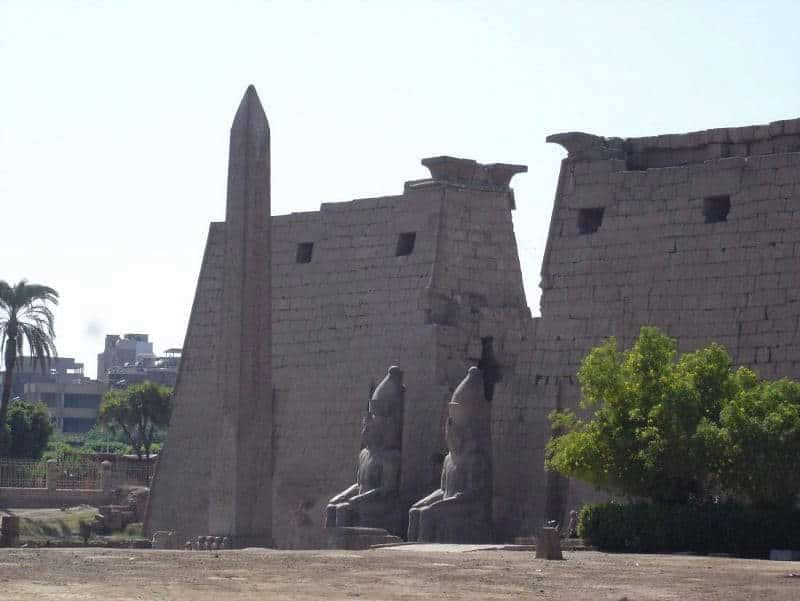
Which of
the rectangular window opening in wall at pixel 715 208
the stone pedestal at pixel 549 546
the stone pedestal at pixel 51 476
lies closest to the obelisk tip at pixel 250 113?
the rectangular window opening in wall at pixel 715 208

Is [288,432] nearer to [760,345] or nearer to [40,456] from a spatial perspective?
[760,345]

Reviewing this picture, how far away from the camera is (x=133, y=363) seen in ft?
321

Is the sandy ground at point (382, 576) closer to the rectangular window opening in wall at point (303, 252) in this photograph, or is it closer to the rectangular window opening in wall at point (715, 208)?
the rectangular window opening in wall at point (715, 208)

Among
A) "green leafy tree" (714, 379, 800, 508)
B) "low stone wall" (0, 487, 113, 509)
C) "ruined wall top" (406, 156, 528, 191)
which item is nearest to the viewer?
"green leafy tree" (714, 379, 800, 508)

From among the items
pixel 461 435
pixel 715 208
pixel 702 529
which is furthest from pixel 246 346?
pixel 702 529

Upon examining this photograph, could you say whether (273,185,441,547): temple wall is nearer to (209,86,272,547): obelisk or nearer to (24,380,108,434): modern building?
(209,86,272,547): obelisk

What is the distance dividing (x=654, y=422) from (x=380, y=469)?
5.41 metres

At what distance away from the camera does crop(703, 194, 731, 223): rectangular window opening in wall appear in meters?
24.8

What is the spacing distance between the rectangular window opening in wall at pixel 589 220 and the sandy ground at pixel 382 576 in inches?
241

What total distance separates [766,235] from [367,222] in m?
7.11

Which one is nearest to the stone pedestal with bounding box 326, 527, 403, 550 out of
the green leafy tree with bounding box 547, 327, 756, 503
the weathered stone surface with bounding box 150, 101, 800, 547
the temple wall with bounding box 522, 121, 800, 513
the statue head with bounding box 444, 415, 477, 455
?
the weathered stone surface with bounding box 150, 101, 800, 547

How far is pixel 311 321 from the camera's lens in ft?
98.1

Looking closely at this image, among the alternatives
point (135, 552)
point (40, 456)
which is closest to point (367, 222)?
point (135, 552)

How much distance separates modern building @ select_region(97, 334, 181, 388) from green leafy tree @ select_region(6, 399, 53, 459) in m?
9.75
